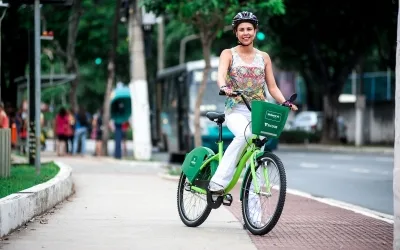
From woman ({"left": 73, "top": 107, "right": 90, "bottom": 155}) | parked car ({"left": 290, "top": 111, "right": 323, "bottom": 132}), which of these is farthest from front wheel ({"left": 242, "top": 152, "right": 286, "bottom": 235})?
parked car ({"left": 290, "top": 111, "right": 323, "bottom": 132})

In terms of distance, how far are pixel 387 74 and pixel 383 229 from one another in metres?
41.6

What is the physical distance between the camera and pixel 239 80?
915cm

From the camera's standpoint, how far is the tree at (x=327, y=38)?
127 feet

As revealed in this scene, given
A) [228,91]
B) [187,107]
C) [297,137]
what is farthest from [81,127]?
[228,91]

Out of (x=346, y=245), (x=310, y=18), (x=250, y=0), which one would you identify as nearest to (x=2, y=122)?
(x=250, y=0)

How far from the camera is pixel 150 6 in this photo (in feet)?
69.1

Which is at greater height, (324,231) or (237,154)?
(237,154)

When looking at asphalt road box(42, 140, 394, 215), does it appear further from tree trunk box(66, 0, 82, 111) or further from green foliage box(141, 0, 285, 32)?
tree trunk box(66, 0, 82, 111)

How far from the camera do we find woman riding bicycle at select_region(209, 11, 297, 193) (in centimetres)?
911

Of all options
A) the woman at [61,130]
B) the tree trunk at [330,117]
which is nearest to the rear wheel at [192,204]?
the woman at [61,130]

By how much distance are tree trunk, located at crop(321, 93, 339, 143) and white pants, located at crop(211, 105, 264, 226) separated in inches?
1369

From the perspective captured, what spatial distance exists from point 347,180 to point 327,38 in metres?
21.1

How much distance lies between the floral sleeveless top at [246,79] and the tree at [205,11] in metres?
10.8

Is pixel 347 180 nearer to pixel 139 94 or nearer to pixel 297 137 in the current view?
pixel 139 94
